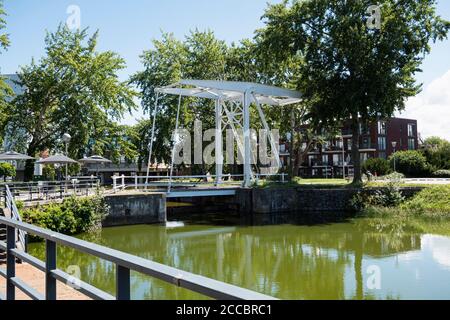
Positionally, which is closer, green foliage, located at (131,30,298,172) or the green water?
the green water

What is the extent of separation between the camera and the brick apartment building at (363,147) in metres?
65.8

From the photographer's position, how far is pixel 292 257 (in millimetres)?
15242

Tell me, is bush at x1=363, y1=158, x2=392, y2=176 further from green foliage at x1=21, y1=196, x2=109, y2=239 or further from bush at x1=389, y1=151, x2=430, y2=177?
green foliage at x1=21, y1=196, x2=109, y2=239

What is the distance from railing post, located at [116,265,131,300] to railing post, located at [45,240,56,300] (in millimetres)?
1126

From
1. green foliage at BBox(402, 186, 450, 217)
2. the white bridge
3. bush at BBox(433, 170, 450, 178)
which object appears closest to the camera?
the white bridge

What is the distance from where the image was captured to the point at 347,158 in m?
67.8

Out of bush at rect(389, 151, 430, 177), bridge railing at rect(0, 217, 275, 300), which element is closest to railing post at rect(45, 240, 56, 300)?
bridge railing at rect(0, 217, 275, 300)

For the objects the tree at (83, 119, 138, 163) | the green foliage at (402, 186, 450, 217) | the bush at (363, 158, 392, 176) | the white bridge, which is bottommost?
the green foliage at (402, 186, 450, 217)

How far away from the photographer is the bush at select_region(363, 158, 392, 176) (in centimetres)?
5238

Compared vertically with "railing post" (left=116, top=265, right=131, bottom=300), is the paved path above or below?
below

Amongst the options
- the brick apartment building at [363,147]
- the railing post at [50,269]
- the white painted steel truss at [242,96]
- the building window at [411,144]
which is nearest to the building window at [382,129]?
the brick apartment building at [363,147]

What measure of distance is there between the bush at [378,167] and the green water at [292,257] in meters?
29.9

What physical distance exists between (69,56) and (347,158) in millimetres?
46691

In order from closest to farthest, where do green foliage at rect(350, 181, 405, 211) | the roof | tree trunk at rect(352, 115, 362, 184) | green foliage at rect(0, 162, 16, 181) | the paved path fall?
the paved path < the roof < green foliage at rect(350, 181, 405, 211) < tree trunk at rect(352, 115, 362, 184) < green foliage at rect(0, 162, 16, 181)
